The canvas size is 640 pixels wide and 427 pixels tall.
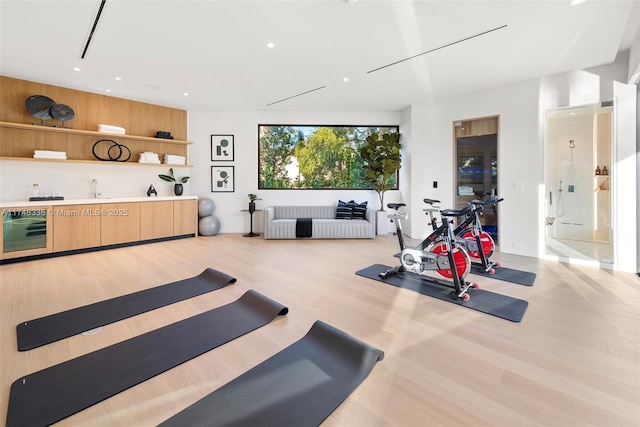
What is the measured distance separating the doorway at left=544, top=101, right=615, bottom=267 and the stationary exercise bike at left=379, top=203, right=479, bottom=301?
2.64m

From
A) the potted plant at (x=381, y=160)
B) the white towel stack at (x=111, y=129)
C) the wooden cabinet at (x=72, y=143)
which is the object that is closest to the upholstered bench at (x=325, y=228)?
the potted plant at (x=381, y=160)

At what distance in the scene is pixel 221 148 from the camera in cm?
695

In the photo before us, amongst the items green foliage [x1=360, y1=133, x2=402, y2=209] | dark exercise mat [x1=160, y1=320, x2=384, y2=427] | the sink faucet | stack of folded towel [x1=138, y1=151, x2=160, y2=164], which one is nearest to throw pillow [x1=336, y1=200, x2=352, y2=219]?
green foliage [x1=360, y1=133, x2=402, y2=209]

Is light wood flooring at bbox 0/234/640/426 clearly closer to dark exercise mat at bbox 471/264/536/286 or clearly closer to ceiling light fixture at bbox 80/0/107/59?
dark exercise mat at bbox 471/264/536/286

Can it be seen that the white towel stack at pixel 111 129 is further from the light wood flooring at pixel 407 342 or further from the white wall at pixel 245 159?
the light wood flooring at pixel 407 342

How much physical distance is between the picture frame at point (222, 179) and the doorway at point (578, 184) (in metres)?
6.32

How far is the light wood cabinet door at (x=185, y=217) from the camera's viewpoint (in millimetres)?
6263

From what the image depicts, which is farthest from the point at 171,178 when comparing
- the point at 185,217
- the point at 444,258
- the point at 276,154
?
the point at 444,258

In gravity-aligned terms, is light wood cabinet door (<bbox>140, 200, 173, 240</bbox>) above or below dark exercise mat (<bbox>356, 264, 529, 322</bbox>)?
above

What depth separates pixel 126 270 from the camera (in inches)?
163

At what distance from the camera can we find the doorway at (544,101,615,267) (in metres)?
5.02

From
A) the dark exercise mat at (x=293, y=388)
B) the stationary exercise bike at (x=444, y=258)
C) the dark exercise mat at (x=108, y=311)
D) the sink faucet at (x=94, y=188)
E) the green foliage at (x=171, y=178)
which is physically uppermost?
the green foliage at (x=171, y=178)

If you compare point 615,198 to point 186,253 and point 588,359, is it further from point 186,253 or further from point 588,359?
point 186,253

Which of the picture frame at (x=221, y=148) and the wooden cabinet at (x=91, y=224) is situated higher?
the picture frame at (x=221, y=148)
